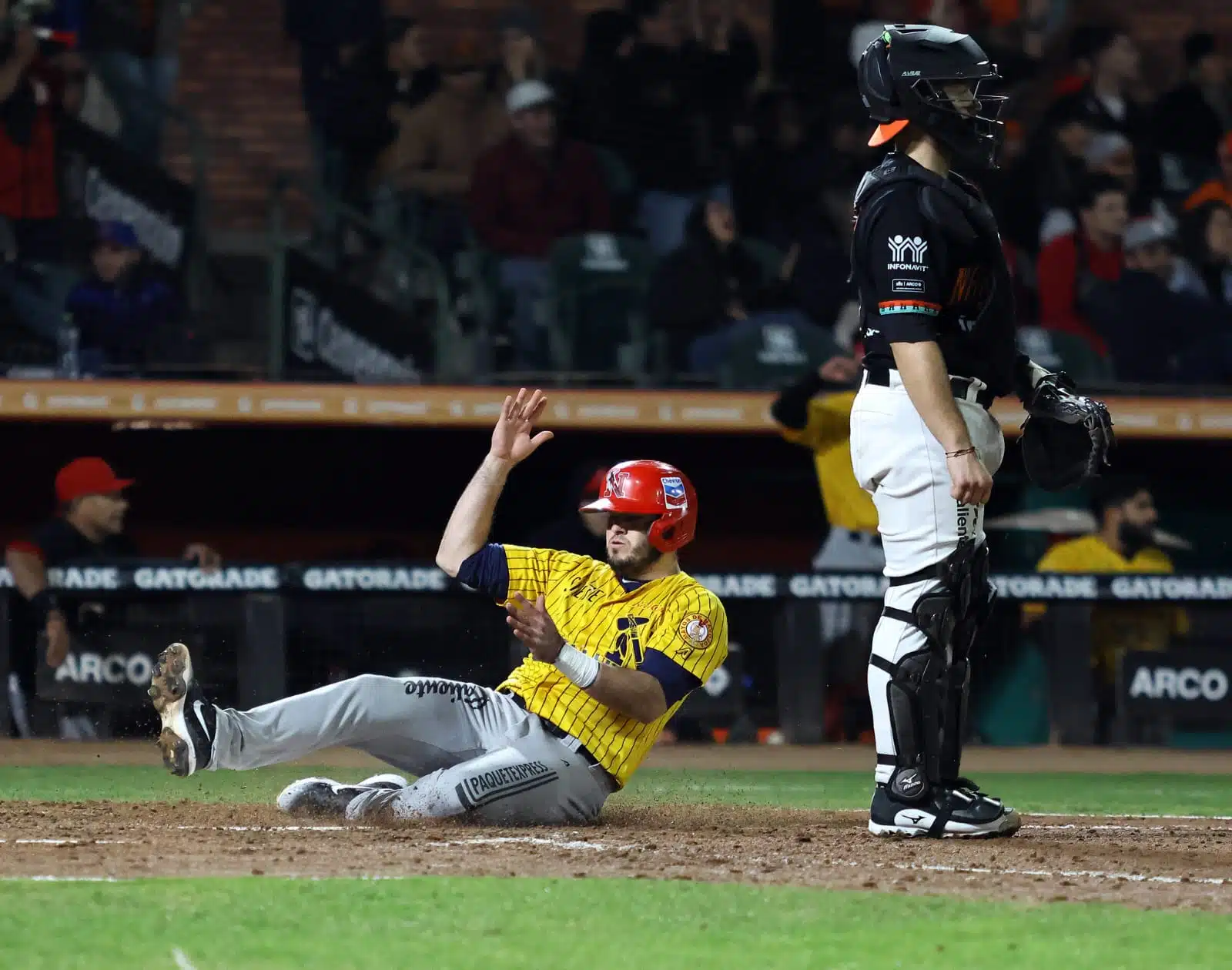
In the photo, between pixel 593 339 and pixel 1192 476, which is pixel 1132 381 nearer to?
pixel 1192 476

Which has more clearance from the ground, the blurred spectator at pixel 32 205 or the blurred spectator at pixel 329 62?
the blurred spectator at pixel 329 62

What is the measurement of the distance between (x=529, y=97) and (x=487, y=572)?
6899 mm

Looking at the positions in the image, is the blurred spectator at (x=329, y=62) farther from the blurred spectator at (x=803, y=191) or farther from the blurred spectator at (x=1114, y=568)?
the blurred spectator at (x=1114, y=568)

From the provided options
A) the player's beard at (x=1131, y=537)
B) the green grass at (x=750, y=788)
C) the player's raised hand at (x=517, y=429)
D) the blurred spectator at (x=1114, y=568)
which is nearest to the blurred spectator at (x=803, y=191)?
the blurred spectator at (x=1114, y=568)

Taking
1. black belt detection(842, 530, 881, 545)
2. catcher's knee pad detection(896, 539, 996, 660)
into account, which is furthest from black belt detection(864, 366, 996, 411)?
black belt detection(842, 530, 881, 545)

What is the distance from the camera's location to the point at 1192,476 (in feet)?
42.1

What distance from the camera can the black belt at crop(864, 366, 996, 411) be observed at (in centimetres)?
541

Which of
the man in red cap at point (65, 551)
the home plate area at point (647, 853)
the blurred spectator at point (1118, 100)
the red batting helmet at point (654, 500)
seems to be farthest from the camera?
the blurred spectator at point (1118, 100)

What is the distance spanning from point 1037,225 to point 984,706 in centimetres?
375

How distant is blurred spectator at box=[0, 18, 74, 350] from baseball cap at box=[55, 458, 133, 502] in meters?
1.13

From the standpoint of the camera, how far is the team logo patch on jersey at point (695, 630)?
5.61m

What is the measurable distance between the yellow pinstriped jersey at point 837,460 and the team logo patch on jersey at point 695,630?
5109mm

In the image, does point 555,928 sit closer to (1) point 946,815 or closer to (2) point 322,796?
(1) point 946,815

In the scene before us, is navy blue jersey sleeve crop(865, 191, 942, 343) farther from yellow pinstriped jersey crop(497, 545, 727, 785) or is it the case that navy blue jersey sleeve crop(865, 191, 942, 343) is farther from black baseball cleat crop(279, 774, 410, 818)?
black baseball cleat crop(279, 774, 410, 818)
